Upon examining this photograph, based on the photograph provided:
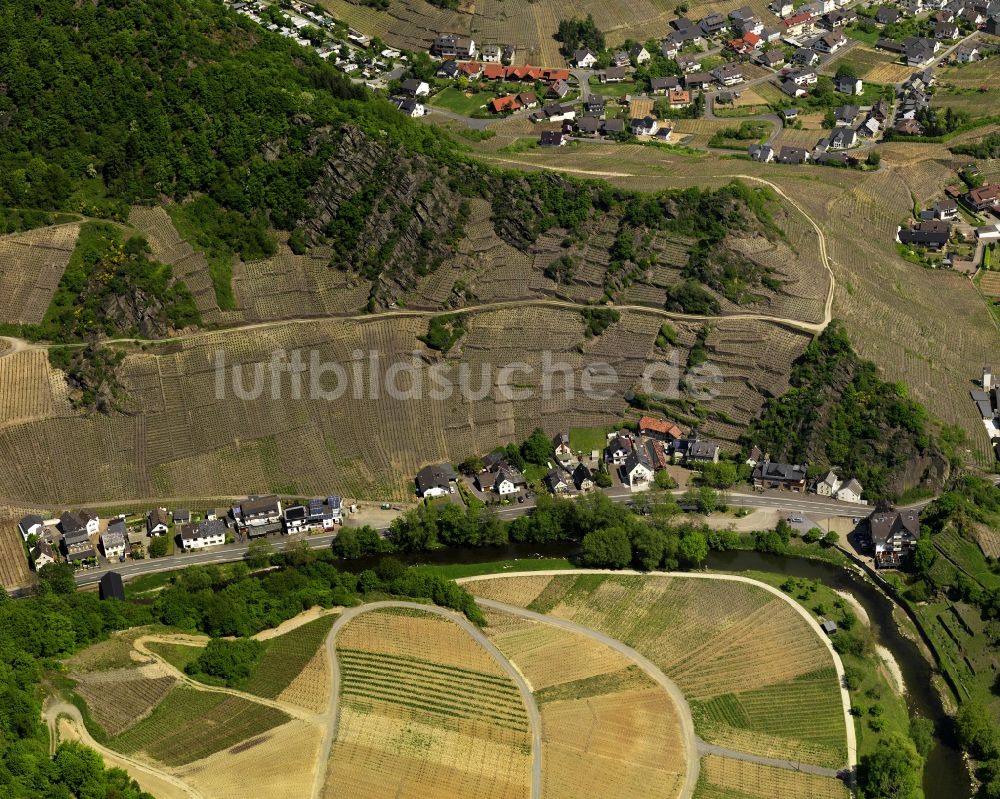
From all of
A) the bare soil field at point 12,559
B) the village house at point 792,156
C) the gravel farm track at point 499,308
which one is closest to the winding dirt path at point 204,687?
the bare soil field at point 12,559

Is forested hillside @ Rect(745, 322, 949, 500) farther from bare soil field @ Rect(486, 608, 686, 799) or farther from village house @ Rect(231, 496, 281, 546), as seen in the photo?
village house @ Rect(231, 496, 281, 546)

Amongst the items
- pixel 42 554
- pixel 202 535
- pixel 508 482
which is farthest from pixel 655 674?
pixel 42 554

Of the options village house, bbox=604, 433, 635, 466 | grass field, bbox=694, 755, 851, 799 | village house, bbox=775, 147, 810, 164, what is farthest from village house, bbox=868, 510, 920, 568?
village house, bbox=775, 147, 810, 164

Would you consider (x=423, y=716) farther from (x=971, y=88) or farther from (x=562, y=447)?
(x=971, y=88)

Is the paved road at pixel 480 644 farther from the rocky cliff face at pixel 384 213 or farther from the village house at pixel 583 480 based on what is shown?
the rocky cliff face at pixel 384 213

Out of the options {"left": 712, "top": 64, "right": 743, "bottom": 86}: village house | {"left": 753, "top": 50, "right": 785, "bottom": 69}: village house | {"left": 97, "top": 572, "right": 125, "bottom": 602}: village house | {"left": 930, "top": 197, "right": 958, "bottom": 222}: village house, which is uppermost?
{"left": 753, "top": 50, "right": 785, "bottom": 69}: village house

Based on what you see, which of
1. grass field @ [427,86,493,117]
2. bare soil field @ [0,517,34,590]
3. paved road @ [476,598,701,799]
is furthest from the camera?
grass field @ [427,86,493,117]
